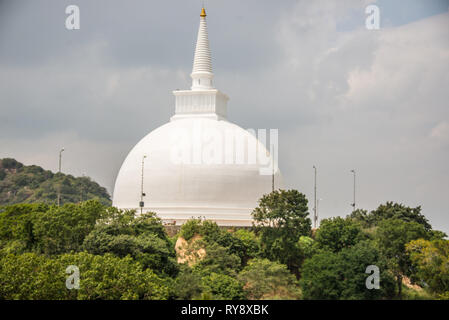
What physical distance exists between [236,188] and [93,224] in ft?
50.4

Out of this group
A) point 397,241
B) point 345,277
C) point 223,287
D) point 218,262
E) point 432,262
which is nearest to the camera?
point 345,277

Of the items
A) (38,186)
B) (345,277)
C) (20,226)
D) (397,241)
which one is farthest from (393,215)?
(38,186)

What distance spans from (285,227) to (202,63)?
22133 millimetres

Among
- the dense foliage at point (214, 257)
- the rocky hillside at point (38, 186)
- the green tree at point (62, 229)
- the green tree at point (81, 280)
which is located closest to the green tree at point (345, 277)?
the dense foliage at point (214, 257)

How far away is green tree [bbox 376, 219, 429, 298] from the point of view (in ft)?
151

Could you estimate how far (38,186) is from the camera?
104m

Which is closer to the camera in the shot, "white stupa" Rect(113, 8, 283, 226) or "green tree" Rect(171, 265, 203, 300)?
"green tree" Rect(171, 265, 203, 300)

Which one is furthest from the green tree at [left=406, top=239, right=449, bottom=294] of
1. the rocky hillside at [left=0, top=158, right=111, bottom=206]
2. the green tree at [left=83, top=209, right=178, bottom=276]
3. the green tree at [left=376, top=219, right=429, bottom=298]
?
the rocky hillside at [left=0, top=158, right=111, bottom=206]

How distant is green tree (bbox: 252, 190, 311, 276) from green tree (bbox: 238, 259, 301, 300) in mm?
3581

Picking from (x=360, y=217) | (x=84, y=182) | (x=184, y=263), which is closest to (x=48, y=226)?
(x=184, y=263)

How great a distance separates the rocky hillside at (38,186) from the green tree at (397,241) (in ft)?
176

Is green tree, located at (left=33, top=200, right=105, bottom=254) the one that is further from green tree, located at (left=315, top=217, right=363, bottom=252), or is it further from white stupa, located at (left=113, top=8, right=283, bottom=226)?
green tree, located at (left=315, top=217, right=363, bottom=252)

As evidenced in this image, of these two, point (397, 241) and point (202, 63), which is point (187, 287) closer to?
point (397, 241)

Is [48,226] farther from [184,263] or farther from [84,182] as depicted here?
[84,182]
